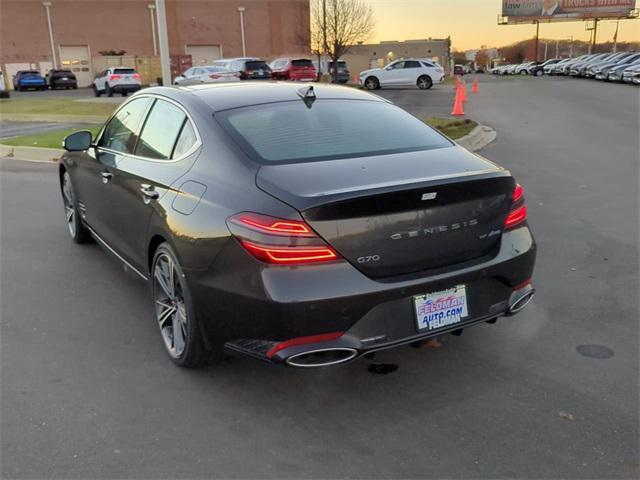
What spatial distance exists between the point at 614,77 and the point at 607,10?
48128 mm

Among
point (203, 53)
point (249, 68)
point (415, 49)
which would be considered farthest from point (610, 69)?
point (415, 49)

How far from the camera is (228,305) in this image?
10.1 feet

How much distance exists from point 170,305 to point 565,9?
84.7 metres

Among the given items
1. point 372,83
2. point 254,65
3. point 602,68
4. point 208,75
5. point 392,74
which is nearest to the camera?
point 208,75

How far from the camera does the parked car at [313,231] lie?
2.88 m

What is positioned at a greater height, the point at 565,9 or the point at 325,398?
the point at 565,9

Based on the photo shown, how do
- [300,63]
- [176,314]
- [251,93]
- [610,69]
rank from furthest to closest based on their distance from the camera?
[300,63]
[610,69]
[251,93]
[176,314]

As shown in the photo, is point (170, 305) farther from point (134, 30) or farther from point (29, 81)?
point (134, 30)

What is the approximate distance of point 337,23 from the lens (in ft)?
117

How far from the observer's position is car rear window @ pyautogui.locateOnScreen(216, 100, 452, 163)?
3465 millimetres

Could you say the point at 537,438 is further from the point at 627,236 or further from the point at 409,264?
the point at 627,236

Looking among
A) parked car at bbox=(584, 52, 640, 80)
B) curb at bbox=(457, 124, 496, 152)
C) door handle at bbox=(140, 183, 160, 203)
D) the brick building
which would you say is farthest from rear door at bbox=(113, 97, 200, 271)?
the brick building

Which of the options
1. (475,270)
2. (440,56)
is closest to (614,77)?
(475,270)

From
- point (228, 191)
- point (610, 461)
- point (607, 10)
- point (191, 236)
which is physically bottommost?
point (610, 461)
